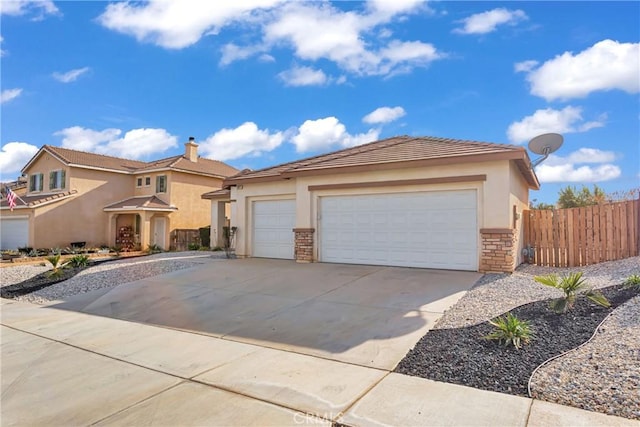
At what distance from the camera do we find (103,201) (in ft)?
83.5

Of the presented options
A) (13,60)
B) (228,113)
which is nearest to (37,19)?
(13,60)

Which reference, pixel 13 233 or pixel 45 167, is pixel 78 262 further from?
pixel 45 167

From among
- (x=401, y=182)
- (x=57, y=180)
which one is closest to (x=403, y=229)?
(x=401, y=182)

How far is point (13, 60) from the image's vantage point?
1259 cm

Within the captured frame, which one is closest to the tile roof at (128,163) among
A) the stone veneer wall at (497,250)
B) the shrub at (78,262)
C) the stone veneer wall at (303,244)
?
the shrub at (78,262)

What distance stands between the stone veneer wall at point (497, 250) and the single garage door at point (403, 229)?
0.81ft

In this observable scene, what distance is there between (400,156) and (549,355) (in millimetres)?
7576

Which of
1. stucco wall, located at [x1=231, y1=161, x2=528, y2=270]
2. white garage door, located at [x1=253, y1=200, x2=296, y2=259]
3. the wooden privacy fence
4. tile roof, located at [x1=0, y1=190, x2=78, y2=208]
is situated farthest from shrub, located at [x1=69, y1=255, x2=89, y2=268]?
the wooden privacy fence

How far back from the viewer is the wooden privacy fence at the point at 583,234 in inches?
408

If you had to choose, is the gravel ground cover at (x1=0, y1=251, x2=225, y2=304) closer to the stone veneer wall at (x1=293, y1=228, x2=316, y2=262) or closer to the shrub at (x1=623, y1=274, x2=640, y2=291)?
the stone veneer wall at (x1=293, y1=228, x2=316, y2=262)

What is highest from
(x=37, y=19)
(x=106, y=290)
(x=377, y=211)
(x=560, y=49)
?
(x=37, y=19)

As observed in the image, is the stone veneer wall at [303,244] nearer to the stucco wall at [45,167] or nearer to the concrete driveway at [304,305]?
the concrete driveway at [304,305]

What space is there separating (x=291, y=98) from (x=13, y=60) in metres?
11.0

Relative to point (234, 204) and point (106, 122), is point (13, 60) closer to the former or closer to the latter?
point (234, 204)
